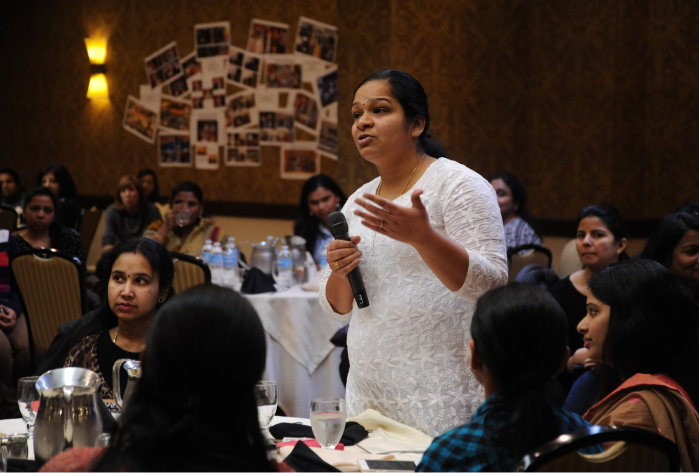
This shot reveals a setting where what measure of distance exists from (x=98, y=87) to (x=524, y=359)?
9.05 meters

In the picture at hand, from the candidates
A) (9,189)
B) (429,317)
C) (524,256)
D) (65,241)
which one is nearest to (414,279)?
(429,317)

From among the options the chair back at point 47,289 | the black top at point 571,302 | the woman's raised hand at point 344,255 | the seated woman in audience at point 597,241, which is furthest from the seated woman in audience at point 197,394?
the chair back at point 47,289

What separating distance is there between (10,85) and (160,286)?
922 cm

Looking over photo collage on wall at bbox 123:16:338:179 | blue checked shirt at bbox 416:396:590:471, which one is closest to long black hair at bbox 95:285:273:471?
blue checked shirt at bbox 416:396:590:471

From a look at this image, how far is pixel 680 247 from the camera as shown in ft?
12.5

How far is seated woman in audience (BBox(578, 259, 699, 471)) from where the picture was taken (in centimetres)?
175

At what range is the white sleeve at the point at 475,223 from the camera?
200cm

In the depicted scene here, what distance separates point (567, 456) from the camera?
127 cm

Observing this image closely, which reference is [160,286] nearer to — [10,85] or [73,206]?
[73,206]

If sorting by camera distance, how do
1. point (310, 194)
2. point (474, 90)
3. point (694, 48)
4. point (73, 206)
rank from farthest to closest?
point (73, 206) → point (474, 90) → point (694, 48) → point (310, 194)

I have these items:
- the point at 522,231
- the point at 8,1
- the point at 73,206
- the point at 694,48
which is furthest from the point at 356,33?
the point at 8,1

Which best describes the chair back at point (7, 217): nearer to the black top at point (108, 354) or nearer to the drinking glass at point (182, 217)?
the drinking glass at point (182, 217)

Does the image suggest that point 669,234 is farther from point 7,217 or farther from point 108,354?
point 7,217

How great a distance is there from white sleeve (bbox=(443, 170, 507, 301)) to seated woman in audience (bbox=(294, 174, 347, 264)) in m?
3.14
